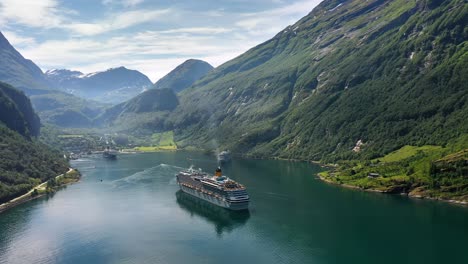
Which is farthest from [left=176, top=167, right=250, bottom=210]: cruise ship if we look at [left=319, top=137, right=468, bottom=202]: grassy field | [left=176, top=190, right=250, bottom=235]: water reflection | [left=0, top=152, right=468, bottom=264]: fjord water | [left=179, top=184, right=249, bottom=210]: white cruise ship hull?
[left=319, top=137, right=468, bottom=202]: grassy field

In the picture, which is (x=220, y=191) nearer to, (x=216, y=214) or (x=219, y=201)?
(x=219, y=201)

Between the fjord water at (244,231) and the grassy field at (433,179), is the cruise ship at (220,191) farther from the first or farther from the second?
the grassy field at (433,179)

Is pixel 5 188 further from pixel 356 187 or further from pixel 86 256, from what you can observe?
pixel 356 187

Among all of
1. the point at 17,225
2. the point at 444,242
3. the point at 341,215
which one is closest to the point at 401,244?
the point at 444,242

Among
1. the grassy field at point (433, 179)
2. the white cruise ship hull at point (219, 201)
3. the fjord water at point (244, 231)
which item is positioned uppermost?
the grassy field at point (433, 179)

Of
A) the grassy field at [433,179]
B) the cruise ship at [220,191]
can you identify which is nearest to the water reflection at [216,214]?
the cruise ship at [220,191]

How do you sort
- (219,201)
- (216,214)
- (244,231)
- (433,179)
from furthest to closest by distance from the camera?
(433,179)
(219,201)
(216,214)
(244,231)

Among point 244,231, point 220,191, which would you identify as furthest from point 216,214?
point 244,231
